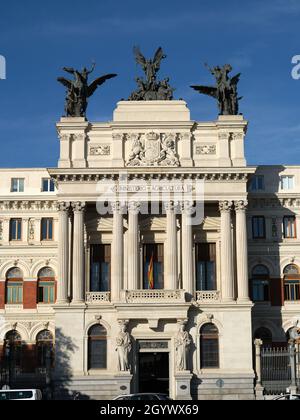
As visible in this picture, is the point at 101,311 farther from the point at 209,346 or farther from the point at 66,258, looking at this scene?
the point at 209,346

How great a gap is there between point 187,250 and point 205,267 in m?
2.88

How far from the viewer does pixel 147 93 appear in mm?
53656

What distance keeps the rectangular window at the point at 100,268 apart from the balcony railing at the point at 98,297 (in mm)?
1478

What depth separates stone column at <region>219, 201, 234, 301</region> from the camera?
49312 mm

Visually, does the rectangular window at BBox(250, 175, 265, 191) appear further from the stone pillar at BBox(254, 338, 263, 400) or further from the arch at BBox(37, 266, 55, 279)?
the arch at BBox(37, 266, 55, 279)

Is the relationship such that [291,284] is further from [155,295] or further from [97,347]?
[97,347]

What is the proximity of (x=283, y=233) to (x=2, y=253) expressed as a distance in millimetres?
23584

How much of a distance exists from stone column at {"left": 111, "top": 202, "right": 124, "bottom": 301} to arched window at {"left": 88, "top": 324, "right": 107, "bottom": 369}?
2587 mm

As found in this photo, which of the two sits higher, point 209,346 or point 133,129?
point 133,129

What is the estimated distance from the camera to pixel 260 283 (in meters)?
55.8

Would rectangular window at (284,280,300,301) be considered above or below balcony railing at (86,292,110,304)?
above

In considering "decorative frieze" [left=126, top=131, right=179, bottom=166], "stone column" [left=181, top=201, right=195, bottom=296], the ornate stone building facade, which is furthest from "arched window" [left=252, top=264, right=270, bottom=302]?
"decorative frieze" [left=126, top=131, right=179, bottom=166]
